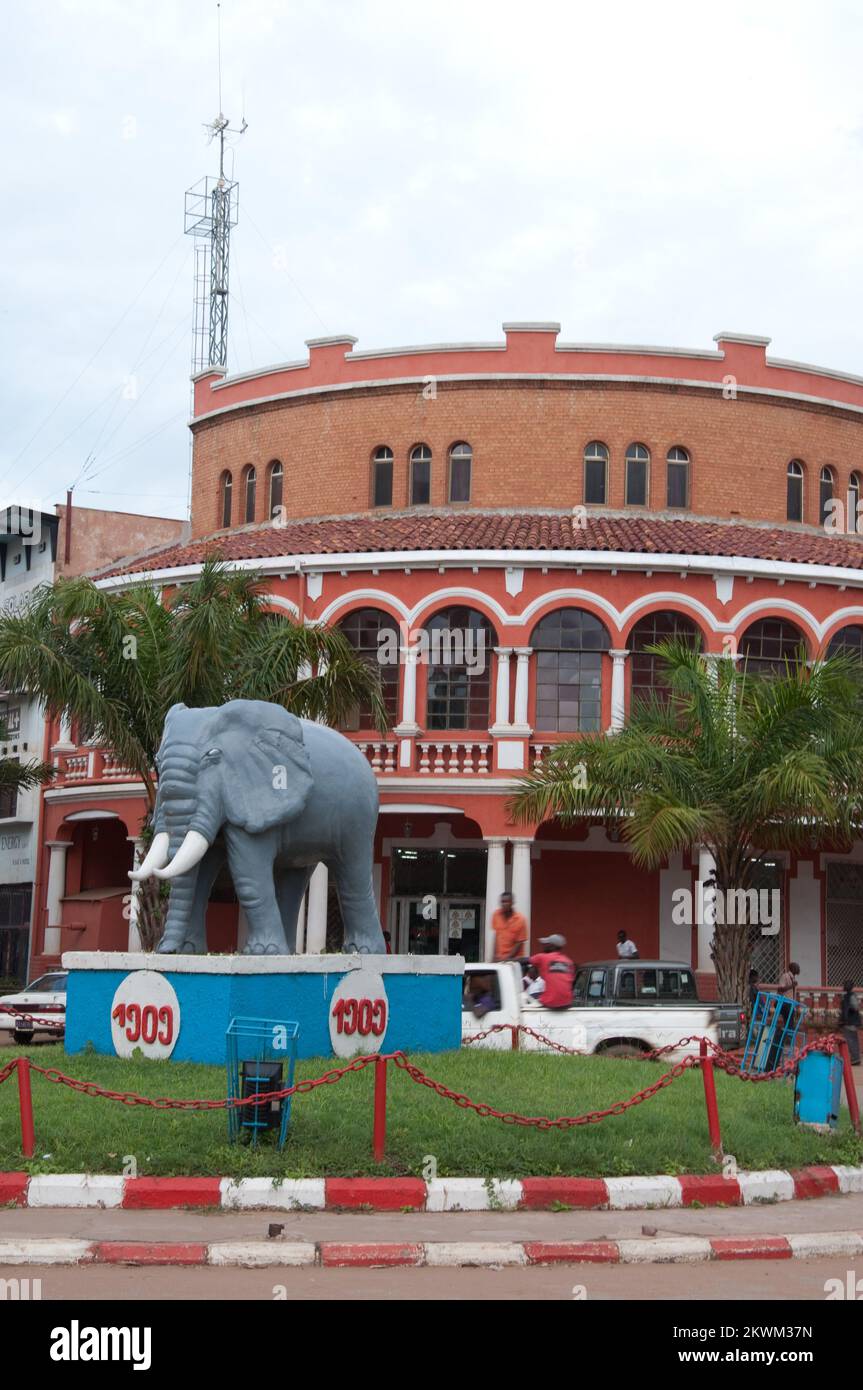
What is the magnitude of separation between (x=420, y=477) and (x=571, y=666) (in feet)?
20.0

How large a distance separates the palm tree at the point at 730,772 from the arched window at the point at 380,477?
1236 centimetres

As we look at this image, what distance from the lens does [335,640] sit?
2505cm

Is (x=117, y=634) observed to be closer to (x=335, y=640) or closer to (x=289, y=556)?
(x=335, y=640)

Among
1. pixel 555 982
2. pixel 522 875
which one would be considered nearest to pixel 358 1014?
pixel 555 982

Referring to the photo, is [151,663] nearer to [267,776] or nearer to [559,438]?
[267,776]

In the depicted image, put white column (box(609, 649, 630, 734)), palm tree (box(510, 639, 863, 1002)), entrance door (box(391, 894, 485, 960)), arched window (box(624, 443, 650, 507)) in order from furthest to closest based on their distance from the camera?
arched window (box(624, 443, 650, 507)), entrance door (box(391, 894, 485, 960)), white column (box(609, 649, 630, 734)), palm tree (box(510, 639, 863, 1002))

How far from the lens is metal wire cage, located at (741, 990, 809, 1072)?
16.2 meters

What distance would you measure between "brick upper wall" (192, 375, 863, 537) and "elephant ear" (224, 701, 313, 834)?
18.8 m

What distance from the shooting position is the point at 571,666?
3091 centimetres

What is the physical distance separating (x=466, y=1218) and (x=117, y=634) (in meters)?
14.7

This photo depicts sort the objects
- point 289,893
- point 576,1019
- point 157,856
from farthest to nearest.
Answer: point 576,1019 < point 289,893 < point 157,856

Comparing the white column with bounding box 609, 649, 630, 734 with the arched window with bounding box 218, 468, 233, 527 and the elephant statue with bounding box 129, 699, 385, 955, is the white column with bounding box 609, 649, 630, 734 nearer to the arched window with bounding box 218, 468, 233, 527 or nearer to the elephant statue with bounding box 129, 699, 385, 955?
the arched window with bounding box 218, 468, 233, 527

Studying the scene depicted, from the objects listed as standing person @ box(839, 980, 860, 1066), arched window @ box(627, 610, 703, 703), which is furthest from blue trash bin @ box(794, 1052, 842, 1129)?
arched window @ box(627, 610, 703, 703)
